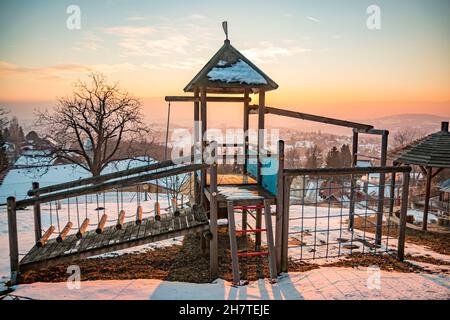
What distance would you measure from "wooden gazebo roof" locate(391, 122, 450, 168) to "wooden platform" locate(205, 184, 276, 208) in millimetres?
6548

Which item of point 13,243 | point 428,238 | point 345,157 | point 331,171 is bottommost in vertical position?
point 345,157

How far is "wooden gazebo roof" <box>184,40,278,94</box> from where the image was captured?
20.2 ft

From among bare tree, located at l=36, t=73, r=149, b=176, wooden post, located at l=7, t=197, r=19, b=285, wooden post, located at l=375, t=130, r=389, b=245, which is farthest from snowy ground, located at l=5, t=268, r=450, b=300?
bare tree, located at l=36, t=73, r=149, b=176

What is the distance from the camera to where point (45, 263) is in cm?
529

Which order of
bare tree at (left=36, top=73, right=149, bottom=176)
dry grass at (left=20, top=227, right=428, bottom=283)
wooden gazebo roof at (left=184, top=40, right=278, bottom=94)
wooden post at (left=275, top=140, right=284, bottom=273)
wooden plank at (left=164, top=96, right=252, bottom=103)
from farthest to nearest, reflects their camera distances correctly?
bare tree at (left=36, top=73, right=149, bottom=176), wooden plank at (left=164, top=96, right=252, bottom=103), wooden gazebo roof at (left=184, top=40, right=278, bottom=94), dry grass at (left=20, top=227, right=428, bottom=283), wooden post at (left=275, top=140, right=284, bottom=273)

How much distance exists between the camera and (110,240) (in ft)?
18.8

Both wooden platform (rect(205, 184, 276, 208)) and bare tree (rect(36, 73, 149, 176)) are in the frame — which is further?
bare tree (rect(36, 73, 149, 176))

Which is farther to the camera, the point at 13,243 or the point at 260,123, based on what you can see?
the point at 260,123

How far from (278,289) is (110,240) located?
3.09 m

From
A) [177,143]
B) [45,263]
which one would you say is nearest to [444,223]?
[177,143]

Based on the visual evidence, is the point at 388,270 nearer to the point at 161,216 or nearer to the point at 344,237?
the point at 344,237

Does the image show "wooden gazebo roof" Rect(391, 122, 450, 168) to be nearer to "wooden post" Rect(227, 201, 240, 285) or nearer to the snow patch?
the snow patch

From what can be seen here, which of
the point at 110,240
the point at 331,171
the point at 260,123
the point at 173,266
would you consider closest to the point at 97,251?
the point at 110,240

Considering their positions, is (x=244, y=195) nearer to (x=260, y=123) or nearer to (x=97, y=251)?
(x=260, y=123)
